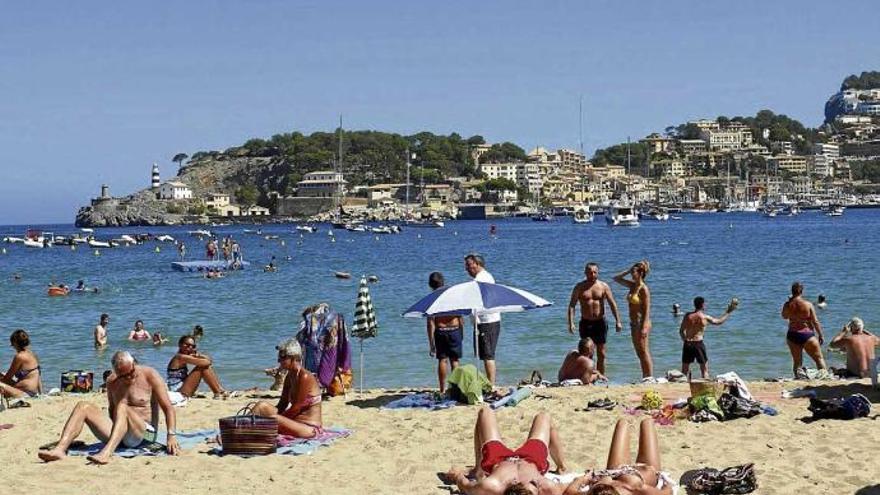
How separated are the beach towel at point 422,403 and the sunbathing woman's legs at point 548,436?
8.83 feet

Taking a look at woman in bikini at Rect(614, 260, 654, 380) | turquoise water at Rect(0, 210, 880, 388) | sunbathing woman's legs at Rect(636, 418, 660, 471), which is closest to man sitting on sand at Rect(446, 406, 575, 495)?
sunbathing woman's legs at Rect(636, 418, 660, 471)

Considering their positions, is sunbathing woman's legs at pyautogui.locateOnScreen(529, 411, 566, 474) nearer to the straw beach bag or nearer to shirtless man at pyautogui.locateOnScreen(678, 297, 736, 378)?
the straw beach bag

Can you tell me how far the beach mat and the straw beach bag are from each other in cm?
10

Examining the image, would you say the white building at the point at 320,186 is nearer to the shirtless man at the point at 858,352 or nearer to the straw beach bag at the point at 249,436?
the shirtless man at the point at 858,352

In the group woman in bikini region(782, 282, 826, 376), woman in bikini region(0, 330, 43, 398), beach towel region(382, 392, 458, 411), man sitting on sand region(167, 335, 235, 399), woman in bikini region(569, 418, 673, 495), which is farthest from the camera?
woman in bikini region(782, 282, 826, 376)

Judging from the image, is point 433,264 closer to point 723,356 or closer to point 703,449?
point 723,356

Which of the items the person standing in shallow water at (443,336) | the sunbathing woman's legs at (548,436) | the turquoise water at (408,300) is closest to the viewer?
the sunbathing woman's legs at (548,436)

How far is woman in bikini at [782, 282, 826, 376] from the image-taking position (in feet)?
43.4

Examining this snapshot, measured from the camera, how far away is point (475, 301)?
1059 centimetres

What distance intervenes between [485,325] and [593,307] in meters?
1.68

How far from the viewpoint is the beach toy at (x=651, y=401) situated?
10.3m

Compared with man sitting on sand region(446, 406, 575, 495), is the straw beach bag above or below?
below

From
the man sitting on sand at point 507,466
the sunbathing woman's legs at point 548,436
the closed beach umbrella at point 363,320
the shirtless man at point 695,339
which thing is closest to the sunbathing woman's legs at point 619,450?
the man sitting on sand at point 507,466

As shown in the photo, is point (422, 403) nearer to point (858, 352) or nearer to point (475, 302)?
point (475, 302)
